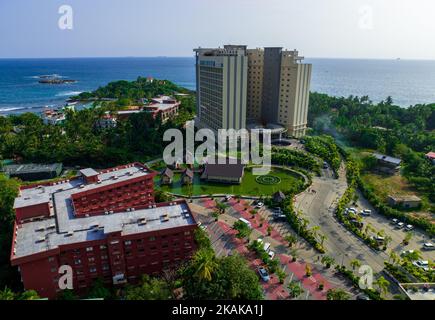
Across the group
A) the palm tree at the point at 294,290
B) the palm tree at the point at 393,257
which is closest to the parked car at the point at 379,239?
the palm tree at the point at 393,257

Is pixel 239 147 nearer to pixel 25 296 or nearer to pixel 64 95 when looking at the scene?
pixel 25 296

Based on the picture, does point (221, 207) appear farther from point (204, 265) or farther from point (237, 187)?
point (204, 265)

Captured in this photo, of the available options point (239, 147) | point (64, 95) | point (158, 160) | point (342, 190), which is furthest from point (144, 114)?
point (64, 95)

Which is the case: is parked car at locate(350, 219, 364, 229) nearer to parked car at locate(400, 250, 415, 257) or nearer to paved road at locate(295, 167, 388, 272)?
paved road at locate(295, 167, 388, 272)

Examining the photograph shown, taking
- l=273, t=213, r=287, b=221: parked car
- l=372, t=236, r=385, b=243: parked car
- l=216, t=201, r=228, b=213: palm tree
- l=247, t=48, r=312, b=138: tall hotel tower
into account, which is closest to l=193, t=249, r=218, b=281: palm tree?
l=216, t=201, r=228, b=213: palm tree

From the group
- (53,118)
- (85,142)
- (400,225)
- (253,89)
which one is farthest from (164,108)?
(400,225)

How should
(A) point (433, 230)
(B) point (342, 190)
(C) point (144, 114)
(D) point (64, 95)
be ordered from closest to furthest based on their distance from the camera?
1. (A) point (433, 230)
2. (B) point (342, 190)
3. (C) point (144, 114)
4. (D) point (64, 95)

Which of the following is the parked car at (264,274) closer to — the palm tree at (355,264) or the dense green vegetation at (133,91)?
the palm tree at (355,264)
